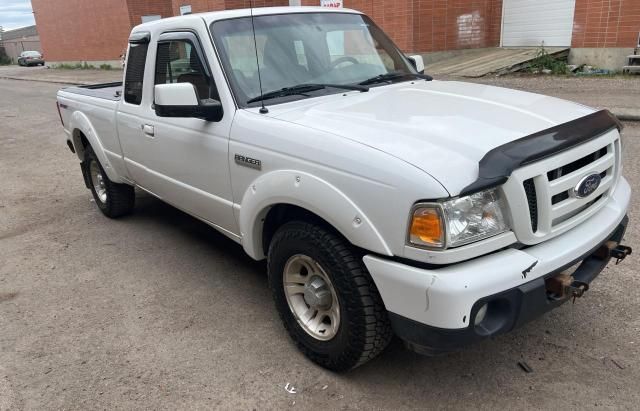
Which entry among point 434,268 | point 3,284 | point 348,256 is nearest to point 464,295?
point 434,268

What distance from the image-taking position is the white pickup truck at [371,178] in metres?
2.30

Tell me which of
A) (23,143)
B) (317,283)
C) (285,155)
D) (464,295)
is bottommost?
(23,143)

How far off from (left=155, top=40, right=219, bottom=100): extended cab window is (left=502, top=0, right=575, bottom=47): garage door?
12167mm

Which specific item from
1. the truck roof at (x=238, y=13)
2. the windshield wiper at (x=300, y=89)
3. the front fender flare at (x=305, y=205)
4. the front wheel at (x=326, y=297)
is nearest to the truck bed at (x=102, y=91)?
the truck roof at (x=238, y=13)

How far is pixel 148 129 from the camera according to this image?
4195mm

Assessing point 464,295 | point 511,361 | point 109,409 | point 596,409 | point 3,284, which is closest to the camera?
point 464,295

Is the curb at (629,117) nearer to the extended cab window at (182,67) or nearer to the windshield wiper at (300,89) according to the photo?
the windshield wiper at (300,89)

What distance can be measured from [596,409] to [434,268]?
1147 millimetres

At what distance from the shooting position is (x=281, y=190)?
2.87 m

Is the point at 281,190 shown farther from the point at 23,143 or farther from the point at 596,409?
the point at 23,143

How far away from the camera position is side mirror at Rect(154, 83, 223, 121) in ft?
10.4

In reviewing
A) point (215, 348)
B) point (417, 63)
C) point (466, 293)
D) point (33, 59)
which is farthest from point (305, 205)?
point (33, 59)

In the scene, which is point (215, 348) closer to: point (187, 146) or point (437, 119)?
point (187, 146)

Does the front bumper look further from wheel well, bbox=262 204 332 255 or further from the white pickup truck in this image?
wheel well, bbox=262 204 332 255
